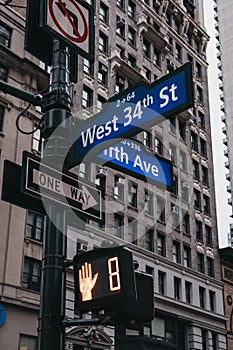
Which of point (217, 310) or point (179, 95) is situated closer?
point (179, 95)

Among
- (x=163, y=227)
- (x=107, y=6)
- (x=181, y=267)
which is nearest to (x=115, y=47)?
(x=107, y=6)

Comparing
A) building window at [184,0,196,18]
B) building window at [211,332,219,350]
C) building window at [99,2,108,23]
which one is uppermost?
building window at [184,0,196,18]

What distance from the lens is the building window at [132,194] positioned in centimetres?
3717

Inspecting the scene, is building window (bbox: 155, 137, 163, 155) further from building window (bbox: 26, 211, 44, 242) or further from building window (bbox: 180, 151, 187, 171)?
building window (bbox: 26, 211, 44, 242)

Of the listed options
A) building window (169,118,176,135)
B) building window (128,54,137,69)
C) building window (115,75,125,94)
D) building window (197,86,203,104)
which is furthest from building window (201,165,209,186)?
building window (115,75,125,94)

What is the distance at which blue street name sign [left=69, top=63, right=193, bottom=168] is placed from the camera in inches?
217

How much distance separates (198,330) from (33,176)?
36.3m

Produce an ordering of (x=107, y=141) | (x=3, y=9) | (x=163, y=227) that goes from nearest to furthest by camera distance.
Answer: (x=107, y=141)
(x=3, y=9)
(x=163, y=227)

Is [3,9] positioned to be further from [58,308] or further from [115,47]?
[58,308]

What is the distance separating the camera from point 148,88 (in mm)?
5855

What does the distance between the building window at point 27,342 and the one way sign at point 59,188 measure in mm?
22051

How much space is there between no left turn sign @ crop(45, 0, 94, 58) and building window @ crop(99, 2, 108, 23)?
114 feet

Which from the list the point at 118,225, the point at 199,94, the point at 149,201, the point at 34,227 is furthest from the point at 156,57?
the point at 34,227

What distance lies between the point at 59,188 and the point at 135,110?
3.93ft
